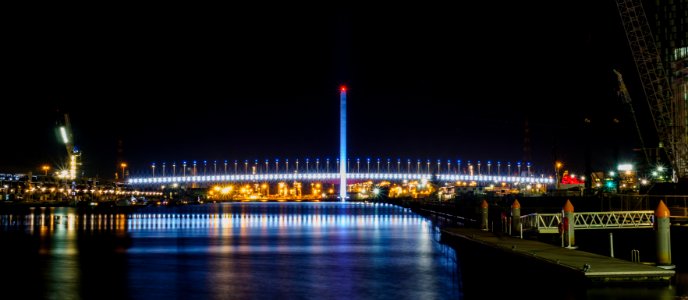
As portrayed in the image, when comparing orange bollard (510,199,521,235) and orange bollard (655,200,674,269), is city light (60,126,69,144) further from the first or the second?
orange bollard (655,200,674,269)

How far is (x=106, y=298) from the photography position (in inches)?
838

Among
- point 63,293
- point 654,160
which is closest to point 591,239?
point 63,293

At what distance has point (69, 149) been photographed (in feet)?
623

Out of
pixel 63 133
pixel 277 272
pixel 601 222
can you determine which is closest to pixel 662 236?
pixel 277 272

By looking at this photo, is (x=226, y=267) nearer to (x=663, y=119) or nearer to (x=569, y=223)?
(x=569, y=223)

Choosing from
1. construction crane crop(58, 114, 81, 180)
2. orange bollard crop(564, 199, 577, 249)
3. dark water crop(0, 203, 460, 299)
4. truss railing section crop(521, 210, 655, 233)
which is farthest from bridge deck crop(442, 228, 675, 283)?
construction crane crop(58, 114, 81, 180)

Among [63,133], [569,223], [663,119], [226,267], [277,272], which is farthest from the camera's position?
[63,133]

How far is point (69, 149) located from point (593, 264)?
182544mm

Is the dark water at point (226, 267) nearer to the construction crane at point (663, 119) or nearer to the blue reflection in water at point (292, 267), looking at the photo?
the blue reflection in water at point (292, 267)

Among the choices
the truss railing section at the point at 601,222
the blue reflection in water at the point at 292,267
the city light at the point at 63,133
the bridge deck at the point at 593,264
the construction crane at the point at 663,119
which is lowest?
the blue reflection in water at the point at 292,267

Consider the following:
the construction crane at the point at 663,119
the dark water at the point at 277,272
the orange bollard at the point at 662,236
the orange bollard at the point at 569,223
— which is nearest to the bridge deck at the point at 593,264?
the dark water at the point at 277,272

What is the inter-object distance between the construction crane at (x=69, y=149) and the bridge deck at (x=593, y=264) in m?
171

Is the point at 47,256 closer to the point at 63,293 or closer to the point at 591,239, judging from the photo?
the point at 63,293

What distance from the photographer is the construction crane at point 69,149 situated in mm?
186250
